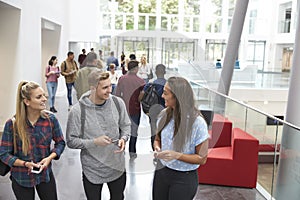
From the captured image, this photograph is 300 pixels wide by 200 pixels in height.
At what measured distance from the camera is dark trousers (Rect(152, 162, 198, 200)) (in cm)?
221

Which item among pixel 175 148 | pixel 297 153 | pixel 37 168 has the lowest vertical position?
pixel 297 153

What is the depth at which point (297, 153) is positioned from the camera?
415cm

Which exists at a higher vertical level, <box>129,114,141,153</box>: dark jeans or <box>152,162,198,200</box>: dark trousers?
<box>129,114,141,153</box>: dark jeans

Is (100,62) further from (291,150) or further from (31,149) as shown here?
(291,150)

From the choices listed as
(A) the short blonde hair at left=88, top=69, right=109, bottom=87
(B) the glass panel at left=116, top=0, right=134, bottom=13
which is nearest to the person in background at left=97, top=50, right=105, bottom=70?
(A) the short blonde hair at left=88, top=69, right=109, bottom=87

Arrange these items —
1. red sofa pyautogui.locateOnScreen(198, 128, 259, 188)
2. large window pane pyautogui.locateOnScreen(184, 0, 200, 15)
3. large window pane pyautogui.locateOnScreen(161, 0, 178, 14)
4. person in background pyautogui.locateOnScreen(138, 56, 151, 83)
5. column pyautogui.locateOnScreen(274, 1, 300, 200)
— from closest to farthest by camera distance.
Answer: person in background pyautogui.locateOnScreen(138, 56, 151, 83), large window pane pyautogui.locateOnScreen(161, 0, 178, 14), column pyautogui.locateOnScreen(274, 1, 300, 200), red sofa pyautogui.locateOnScreen(198, 128, 259, 188), large window pane pyautogui.locateOnScreen(184, 0, 200, 15)

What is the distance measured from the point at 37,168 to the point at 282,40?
21820 mm

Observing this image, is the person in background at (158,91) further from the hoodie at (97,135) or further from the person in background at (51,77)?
the person in background at (51,77)

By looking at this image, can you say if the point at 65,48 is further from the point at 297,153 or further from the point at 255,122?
the point at 297,153

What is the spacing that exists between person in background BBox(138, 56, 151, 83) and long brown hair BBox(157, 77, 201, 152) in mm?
273

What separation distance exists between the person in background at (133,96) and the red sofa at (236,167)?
2.05 metres

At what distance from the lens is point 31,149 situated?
2.33m

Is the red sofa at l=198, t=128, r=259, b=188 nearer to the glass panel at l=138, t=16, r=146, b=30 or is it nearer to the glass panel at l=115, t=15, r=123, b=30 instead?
the glass panel at l=115, t=15, r=123, b=30

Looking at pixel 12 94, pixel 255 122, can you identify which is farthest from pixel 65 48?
pixel 255 122
